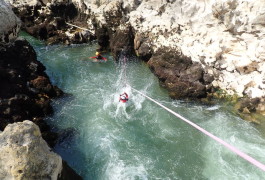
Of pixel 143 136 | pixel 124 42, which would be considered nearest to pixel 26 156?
pixel 143 136

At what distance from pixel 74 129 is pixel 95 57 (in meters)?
7.71

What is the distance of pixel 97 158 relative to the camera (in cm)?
986

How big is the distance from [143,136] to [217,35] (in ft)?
26.0

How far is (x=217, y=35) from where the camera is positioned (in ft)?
44.7

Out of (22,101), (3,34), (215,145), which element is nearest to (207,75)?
(215,145)

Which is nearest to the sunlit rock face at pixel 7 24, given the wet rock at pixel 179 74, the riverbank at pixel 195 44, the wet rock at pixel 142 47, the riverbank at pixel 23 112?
the riverbank at pixel 23 112

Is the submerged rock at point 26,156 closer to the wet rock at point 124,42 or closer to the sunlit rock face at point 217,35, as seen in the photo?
the sunlit rock face at point 217,35

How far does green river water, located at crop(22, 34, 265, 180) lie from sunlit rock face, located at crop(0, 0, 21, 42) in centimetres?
428

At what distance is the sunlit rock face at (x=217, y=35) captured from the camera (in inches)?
487

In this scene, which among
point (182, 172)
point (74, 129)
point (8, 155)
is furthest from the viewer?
point (74, 129)

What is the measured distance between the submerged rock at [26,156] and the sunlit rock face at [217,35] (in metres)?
10.7

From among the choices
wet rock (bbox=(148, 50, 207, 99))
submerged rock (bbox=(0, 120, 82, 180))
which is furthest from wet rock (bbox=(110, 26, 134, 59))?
submerged rock (bbox=(0, 120, 82, 180))

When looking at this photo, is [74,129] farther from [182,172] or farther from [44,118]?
[182,172]

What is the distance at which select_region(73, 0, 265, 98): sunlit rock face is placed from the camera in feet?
40.6
